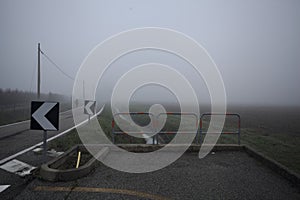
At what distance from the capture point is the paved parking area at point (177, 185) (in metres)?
3.27

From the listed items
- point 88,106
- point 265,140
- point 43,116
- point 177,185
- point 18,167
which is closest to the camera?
point 177,185

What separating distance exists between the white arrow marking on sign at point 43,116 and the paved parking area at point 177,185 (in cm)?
106

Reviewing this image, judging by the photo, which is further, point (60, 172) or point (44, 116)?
point (44, 116)

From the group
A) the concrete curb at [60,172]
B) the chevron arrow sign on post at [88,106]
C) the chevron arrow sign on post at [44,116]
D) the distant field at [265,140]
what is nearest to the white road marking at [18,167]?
the concrete curb at [60,172]

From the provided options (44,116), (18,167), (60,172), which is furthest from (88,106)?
(60,172)

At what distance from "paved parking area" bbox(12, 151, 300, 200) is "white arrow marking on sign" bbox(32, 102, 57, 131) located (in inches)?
41.9

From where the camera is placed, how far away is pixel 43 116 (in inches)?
163

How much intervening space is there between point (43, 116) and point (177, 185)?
311 cm

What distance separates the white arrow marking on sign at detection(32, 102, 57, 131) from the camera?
413cm

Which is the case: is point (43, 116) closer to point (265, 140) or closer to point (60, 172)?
point (60, 172)

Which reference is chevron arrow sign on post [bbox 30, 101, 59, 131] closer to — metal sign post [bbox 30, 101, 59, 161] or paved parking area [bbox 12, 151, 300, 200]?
metal sign post [bbox 30, 101, 59, 161]

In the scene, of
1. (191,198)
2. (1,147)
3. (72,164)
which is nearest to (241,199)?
(191,198)

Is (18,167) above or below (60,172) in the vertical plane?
below

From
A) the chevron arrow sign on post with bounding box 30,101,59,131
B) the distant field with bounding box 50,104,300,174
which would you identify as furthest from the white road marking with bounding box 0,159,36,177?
the distant field with bounding box 50,104,300,174
